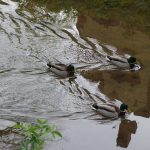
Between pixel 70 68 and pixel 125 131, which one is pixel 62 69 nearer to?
pixel 70 68

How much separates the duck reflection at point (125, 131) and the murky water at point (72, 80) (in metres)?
0.03

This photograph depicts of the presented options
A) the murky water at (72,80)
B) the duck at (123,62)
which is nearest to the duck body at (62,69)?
the murky water at (72,80)

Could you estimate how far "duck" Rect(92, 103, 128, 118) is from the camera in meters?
13.8

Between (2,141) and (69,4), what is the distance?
15.9 metres

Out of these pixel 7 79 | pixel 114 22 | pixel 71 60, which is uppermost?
pixel 114 22

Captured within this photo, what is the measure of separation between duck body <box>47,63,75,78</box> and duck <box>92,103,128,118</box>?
2818mm

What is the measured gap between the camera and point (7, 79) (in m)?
15.8

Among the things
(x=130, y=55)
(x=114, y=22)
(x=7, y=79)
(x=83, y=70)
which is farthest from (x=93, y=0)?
(x=7, y=79)

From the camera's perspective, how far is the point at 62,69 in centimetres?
1659

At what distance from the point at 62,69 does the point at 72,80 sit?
52cm

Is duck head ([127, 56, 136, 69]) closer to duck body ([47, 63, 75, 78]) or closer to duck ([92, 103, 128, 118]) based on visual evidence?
duck body ([47, 63, 75, 78])

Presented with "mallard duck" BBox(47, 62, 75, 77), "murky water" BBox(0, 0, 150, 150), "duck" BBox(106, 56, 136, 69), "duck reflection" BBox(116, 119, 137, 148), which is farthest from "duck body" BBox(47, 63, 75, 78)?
"duck reflection" BBox(116, 119, 137, 148)

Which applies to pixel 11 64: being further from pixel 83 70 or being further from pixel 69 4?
pixel 69 4

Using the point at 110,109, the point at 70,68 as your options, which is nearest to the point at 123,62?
the point at 70,68
